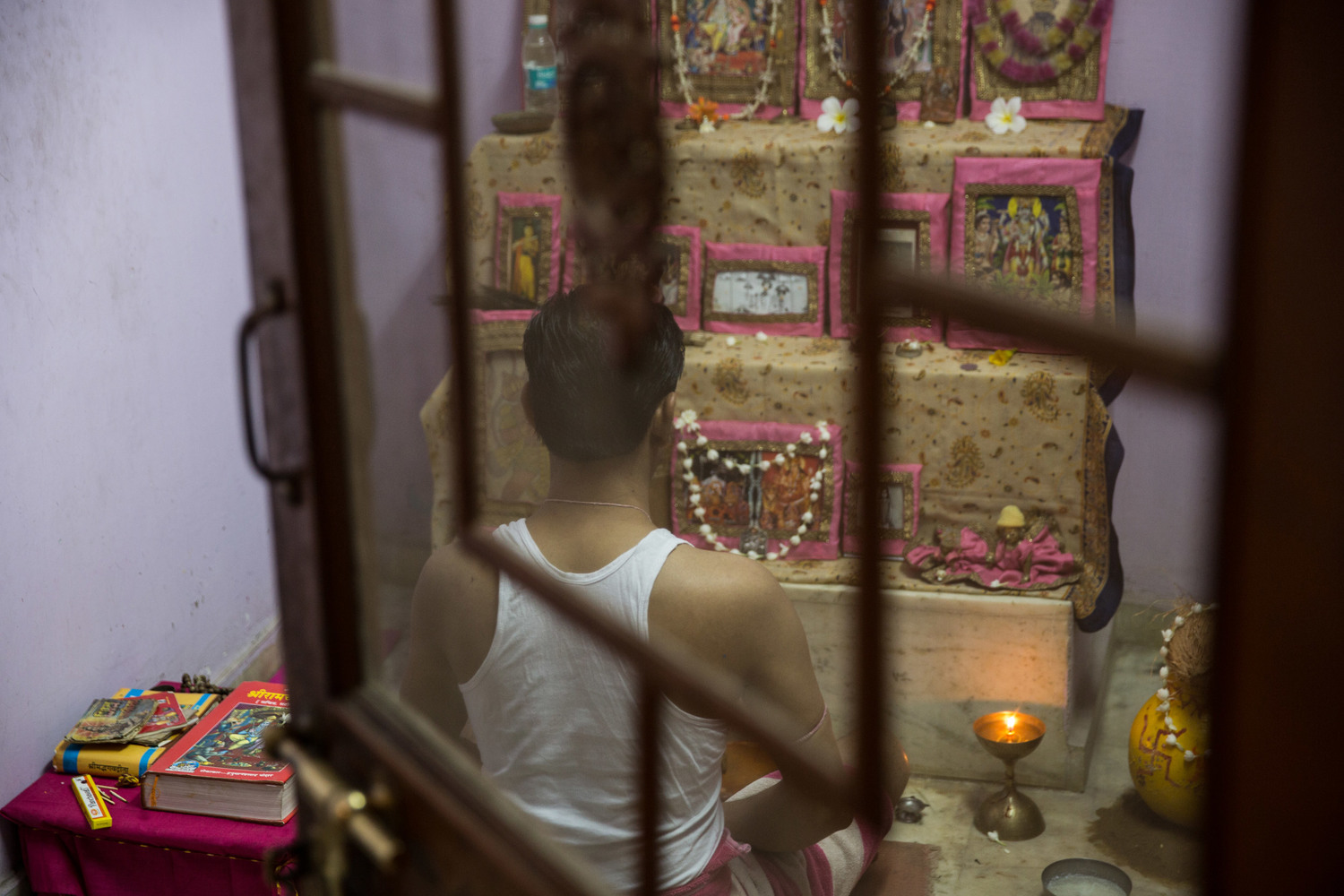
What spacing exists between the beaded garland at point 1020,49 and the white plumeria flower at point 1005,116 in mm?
67

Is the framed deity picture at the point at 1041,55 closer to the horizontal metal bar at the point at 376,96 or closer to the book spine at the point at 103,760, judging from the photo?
the book spine at the point at 103,760

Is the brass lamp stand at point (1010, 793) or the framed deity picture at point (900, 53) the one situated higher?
the framed deity picture at point (900, 53)

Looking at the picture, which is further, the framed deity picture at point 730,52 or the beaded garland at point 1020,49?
the framed deity picture at point 730,52

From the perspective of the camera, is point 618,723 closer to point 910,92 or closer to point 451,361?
point 451,361

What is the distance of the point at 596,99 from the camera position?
0.77 meters

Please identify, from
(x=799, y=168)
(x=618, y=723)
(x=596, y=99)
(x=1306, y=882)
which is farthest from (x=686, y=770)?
(x=799, y=168)

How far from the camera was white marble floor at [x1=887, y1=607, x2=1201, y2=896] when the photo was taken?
8.66 feet

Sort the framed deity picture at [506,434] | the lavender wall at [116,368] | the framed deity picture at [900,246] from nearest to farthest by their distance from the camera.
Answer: the framed deity picture at [506,434] → the lavender wall at [116,368] → the framed deity picture at [900,246]

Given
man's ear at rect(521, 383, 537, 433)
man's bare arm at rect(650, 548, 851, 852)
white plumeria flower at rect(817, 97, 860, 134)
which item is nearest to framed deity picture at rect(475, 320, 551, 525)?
man's ear at rect(521, 383, 537, 433)

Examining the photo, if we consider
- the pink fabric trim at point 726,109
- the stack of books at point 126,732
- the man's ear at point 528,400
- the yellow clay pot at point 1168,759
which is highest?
the pink fabric trim at point 726,109

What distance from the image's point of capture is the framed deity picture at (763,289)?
331 centimetres

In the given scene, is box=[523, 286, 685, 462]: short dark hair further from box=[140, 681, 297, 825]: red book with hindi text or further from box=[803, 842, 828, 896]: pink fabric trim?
box=[140, 681, 297, 825]: red book with hindi text

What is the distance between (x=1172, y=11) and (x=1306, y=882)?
10.1 ft

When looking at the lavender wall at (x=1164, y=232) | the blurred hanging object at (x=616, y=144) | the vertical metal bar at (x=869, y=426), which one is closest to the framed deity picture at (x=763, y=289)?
the lavender wall at (x=1164, y=232)
